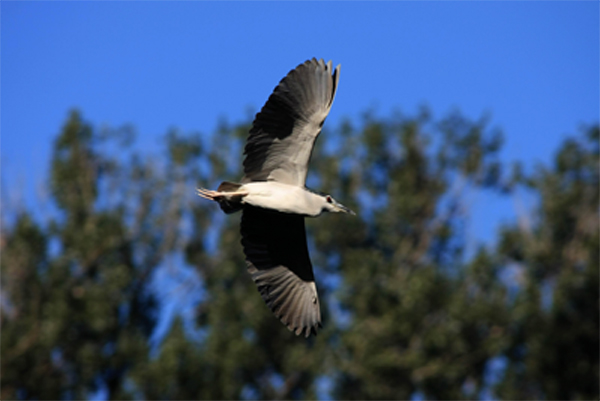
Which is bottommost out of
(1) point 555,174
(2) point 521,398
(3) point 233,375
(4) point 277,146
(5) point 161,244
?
(4) point 277,146

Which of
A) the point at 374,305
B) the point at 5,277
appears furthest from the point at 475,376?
the point at 5,277

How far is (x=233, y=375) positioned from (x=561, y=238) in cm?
926

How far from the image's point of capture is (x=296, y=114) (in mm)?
9070

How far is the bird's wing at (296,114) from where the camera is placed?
9.03m

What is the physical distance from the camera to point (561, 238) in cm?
2395

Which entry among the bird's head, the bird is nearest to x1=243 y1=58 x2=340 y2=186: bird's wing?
the bird

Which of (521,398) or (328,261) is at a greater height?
(328,261)

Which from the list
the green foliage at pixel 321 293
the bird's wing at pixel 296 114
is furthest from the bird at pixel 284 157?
the green foliage at pixel 321 293

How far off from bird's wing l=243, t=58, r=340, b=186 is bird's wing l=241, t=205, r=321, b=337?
1058 millimetres

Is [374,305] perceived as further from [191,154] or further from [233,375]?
[191,154]

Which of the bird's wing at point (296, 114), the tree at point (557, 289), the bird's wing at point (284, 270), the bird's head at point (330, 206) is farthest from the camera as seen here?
the tree at point (557, 289)

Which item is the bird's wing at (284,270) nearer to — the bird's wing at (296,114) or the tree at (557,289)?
the bird's wing at (296,114)

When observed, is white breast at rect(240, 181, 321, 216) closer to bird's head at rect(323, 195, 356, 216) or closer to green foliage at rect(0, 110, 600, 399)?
bird's head at rect(323, 195, 356, 216)

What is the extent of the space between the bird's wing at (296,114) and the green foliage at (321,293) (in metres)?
13.1
